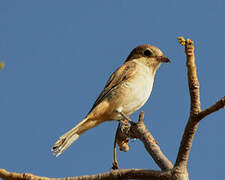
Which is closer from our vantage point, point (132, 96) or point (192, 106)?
point (192, 106)

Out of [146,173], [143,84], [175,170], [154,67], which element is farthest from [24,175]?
[154,67]

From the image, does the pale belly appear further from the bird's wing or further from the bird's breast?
the bird's wing

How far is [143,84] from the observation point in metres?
7.77

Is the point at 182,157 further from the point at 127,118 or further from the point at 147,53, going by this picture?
the point at 147,53

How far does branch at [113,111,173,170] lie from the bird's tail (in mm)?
1338

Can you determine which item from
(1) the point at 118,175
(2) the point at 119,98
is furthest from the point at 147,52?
(1) the point at 118,175

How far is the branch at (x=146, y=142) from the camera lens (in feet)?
13.4

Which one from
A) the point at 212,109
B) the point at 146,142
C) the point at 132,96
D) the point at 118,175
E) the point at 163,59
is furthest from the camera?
the point at 163,59

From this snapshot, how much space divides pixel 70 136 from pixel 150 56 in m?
2.68

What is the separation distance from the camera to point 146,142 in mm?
4586

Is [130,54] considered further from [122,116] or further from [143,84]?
[122,116]

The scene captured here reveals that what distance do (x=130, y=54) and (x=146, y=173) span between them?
18.1 feet

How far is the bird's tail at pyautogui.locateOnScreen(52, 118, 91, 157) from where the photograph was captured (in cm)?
684

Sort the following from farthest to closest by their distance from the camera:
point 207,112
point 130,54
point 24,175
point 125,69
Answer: point 130,54
point 125,69
point 24,175
point 207,112
